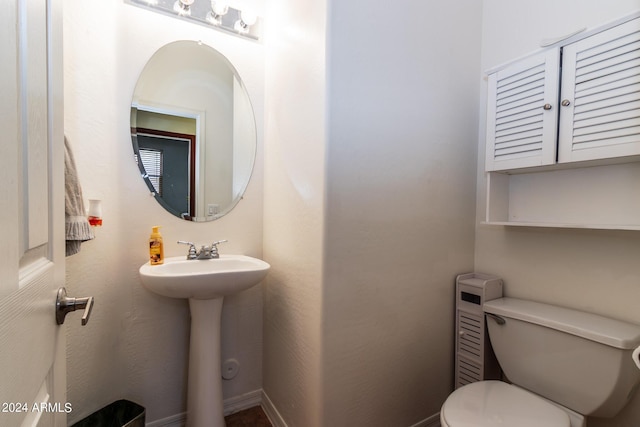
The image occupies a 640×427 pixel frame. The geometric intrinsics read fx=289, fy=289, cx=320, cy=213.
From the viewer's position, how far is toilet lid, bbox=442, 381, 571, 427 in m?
0.96

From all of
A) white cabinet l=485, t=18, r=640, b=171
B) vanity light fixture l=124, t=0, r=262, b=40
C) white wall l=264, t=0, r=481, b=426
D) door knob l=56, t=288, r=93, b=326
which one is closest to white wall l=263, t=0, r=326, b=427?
white wall l=264, t=0, r=481, b=426

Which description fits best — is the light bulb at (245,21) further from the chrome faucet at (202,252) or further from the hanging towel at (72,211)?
the chrome faucet at (202,252)

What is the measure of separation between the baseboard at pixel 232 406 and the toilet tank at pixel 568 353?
131 cm

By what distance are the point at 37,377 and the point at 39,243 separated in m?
0.21

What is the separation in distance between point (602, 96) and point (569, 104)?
0.09 metres

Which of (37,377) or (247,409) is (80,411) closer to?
(247,409)

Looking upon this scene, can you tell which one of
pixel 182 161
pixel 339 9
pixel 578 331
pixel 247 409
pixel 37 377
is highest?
pixel 339 9

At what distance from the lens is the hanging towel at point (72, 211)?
3.19 feet

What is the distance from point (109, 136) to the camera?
1305mm

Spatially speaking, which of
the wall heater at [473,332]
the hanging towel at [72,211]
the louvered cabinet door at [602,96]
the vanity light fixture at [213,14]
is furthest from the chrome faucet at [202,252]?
the louvered cabinet door at [602,96]

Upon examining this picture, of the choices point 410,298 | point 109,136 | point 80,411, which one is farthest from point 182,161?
point 410,298

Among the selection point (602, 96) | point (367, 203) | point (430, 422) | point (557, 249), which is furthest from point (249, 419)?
point (602, 96)

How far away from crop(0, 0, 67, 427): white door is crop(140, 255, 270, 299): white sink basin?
0.50 metres

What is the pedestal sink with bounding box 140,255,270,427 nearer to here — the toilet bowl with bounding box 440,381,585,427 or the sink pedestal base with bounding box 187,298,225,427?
the sink pedestal base with bounding box 187,298,225,427
